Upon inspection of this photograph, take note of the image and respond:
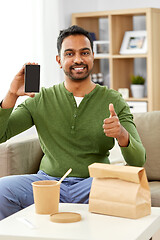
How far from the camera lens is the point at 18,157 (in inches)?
101

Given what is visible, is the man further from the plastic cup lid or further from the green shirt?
the plastic cup lid

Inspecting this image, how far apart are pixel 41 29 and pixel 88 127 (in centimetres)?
207

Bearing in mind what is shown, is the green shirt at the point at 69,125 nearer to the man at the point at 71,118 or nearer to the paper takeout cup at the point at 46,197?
the man at the point at 71,118

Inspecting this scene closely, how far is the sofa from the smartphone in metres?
0.64

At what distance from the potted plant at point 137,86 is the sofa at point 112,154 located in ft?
5.43

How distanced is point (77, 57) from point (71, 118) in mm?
277

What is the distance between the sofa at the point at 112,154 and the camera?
2.55m

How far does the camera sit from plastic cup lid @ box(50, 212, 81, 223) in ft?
5.08

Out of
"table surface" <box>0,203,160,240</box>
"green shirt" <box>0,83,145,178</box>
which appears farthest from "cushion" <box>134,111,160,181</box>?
"table surface" <box>0,203,160,240</box>

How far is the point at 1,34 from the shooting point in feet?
12.1

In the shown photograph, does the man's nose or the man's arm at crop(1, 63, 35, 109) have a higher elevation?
the man's nose

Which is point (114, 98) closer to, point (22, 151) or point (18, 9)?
point (22, 151)

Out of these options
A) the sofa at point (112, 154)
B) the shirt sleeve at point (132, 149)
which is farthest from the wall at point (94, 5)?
the shirt sleeve at point (132, 149)

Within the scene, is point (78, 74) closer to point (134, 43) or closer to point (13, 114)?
point (13, 114)
